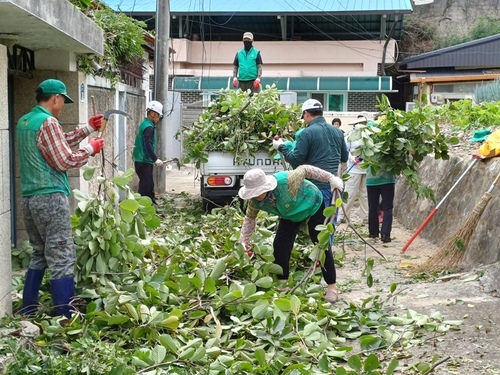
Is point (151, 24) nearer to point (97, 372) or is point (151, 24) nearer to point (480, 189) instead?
point (480, 189)

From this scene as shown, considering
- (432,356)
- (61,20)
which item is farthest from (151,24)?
(432,356)

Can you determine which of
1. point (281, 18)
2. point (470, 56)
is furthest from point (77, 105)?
point (281, 18)

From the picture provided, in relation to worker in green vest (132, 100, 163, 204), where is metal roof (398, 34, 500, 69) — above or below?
above

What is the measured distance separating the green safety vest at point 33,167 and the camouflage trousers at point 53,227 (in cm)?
6

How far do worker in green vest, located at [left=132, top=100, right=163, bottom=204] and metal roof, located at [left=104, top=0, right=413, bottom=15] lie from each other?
53.9 feet

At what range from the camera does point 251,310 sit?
557 centimetres

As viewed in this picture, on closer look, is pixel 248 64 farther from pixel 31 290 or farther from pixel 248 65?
pixel 31 290

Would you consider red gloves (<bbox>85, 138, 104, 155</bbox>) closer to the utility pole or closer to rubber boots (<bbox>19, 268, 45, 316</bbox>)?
rubber boots (<bbox>19, 268, 45, 316</bbox>)

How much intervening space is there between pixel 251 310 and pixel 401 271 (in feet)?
10.1

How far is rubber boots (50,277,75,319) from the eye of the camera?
5.53 metres

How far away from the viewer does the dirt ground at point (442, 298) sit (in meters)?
5.07

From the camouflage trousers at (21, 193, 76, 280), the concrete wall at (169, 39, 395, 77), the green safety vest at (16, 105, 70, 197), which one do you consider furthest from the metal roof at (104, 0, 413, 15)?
the camouflage trousers at (21, 193, 76, 280)

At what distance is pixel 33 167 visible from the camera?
547 centimetres

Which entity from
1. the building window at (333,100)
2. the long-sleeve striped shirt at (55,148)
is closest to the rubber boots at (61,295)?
the long-sleeve striped shirt at (55,148)
